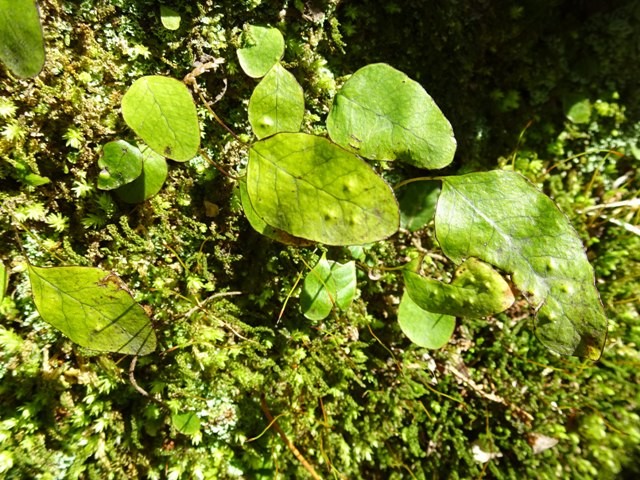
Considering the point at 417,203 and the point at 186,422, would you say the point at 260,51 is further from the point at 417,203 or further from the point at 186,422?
the point at 186,422

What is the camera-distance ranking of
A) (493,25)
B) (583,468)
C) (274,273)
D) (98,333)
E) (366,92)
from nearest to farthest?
(98,333) < (366,92) < (274,273) < (493,25) < (583,468)

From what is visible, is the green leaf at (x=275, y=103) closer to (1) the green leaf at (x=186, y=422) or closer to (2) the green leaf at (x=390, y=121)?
(2) the green leaf at (x=390, y=121)

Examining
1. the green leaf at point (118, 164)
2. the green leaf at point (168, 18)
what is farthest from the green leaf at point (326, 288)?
the green leaf at point (168, 18)

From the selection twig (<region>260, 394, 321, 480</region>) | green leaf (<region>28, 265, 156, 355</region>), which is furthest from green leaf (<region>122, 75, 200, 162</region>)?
twig (<region>260, 394, 321, 480</region>)

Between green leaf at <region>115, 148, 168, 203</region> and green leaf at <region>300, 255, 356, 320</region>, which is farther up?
green leaf at <region>115, 148, 168, 203</region>

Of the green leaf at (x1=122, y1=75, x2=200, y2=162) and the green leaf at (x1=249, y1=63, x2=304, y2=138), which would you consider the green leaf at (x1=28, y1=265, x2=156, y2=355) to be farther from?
the green leaf at (x1=249, y1=63, x2=304, y2=138)

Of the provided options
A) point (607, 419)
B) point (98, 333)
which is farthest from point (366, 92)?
point (607, 419)

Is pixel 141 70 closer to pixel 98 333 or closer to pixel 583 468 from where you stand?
pixel 98 333
